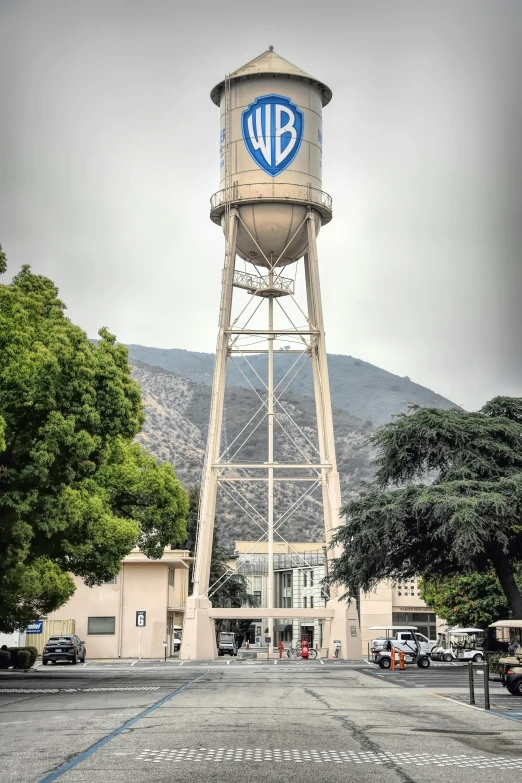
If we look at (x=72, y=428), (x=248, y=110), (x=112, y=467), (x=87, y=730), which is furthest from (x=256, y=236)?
(x=87, y=730)

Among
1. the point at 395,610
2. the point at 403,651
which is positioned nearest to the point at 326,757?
the point at 403,651

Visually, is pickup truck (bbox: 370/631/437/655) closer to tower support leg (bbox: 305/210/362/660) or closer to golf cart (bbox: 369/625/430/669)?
golf cart (bbox: 369/625/430/669)

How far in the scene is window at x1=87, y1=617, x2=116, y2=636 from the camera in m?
61.5

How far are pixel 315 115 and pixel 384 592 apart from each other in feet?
111

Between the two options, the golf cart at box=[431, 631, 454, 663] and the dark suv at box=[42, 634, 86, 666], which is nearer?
the dark suv at box=[42, 634, 86, 666]

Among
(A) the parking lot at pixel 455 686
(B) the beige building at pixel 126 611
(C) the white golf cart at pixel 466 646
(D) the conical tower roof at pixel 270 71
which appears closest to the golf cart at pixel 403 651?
(A) the parking lot at pixel 455 686

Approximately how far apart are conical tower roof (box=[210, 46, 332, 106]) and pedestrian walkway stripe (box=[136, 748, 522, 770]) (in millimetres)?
43204

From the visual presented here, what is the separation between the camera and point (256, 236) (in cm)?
5375

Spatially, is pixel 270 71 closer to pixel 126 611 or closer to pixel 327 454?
pixel 327 454

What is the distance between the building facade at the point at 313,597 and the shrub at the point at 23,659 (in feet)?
76.1

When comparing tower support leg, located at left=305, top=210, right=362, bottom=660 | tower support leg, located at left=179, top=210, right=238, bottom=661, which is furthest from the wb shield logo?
tower support leg, located at left=179, top=210, right=238, bottom=661

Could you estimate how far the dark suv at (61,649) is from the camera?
4938cm

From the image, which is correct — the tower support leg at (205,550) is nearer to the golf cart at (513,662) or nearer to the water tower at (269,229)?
the water tower at (269,229)

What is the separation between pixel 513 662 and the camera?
26.8 m
